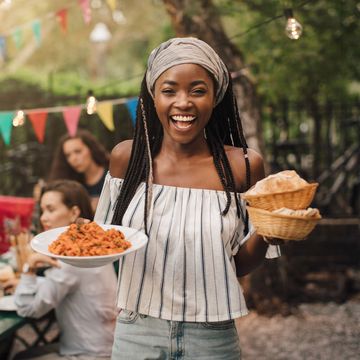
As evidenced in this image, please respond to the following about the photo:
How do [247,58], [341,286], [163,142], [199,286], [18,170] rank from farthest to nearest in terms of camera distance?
[18,170], [247,58], [341,286], [163,142], [199,286]

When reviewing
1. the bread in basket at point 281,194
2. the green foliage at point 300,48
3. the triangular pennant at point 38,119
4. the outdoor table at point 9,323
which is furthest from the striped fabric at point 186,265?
the green foliage at point 300,48

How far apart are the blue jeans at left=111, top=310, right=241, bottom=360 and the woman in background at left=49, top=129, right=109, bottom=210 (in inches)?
158

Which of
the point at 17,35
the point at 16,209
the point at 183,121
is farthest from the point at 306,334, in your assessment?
the point at 17,35

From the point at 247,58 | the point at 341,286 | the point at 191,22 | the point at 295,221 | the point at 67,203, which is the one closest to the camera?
the point at 295,221

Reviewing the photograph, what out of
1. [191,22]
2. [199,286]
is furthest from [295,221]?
[191,22]

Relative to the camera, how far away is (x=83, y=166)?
632 centimetres

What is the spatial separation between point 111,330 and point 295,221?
210 cm

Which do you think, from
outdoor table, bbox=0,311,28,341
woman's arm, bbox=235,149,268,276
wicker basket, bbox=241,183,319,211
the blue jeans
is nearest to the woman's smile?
woman's arm, bbox=235,149,268,276

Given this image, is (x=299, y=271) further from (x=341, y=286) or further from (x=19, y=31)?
(x=19, y=31)

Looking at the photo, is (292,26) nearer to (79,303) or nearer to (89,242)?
(79,303)

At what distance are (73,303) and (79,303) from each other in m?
0.04

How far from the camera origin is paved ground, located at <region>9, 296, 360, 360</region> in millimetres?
5664

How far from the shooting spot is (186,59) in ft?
7.43

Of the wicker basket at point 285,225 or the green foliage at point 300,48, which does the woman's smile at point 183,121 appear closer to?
the wicker basket at point 285,225
